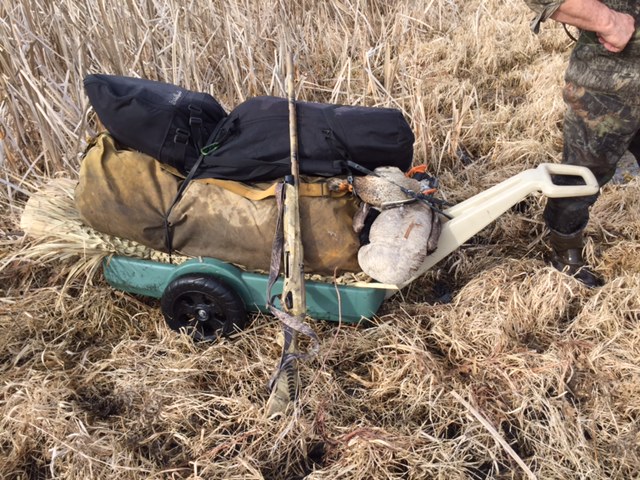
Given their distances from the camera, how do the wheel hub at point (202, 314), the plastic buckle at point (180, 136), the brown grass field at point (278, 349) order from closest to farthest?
the brown grass field at point (278, 349)
the plastic buckle at point (180, 136)
the wheel hub at point (202, 314)

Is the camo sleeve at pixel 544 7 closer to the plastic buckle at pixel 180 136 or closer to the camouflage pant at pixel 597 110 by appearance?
the camouflage pant at pixel 597 110

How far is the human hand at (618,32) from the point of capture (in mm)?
1943

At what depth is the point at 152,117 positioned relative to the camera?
2045 millimetres

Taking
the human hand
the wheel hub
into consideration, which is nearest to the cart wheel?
the wheel hub

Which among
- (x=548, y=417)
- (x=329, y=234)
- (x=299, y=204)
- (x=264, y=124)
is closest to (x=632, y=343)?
(x=548, y=417)

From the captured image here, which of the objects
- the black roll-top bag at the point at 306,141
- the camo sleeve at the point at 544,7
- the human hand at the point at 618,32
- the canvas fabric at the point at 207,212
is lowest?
the canvas fabric at the point at 207,212

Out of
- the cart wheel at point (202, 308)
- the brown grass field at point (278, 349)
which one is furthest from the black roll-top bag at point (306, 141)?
the brown grass field at point (278, 349)

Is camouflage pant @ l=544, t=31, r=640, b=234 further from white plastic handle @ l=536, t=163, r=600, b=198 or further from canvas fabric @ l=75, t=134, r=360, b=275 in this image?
canvas fabric @ l=75, t=134, r=360, b=275

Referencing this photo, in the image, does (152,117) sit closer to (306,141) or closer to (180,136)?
(180,136)

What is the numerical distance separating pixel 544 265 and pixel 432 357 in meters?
0.79

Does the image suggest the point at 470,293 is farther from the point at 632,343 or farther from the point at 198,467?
the point at 198,467

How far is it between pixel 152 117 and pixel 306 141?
0.57 m

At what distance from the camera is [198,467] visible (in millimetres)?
1833

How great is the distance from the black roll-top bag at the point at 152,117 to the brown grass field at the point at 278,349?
492mm
